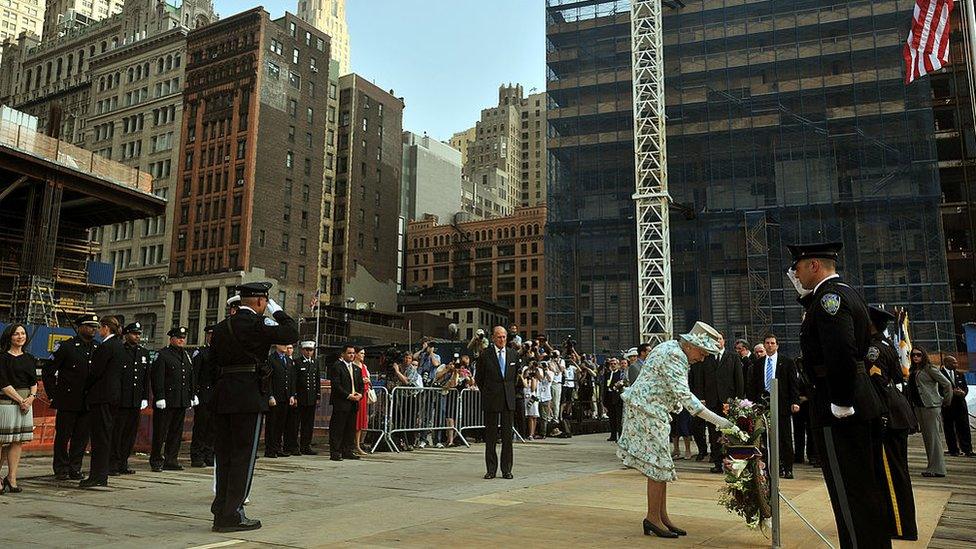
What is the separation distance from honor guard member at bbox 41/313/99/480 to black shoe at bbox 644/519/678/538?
793 cm

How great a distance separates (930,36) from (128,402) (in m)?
17.0

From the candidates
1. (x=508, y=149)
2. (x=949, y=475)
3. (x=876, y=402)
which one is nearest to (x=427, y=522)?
(x=876, y=402)

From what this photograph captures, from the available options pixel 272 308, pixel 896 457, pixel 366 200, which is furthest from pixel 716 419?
pixel 366 200

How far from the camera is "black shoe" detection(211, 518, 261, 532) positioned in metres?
6.58

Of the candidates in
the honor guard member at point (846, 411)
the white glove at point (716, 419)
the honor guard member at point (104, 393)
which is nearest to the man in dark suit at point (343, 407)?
the honor guard member at point (104, 393)

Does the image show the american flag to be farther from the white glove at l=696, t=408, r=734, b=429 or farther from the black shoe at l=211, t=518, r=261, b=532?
the black shoe at l=211, t=518, r=261, b=532

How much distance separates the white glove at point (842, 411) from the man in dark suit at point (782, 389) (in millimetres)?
5332

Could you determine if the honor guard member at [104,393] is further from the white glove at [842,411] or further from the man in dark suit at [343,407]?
the white glove at [842,411]

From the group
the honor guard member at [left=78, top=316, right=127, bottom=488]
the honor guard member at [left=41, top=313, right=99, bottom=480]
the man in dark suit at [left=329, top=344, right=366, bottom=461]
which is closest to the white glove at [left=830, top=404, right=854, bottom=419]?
the honor guard member at [left=78, top=316, right=127, bottom=488]

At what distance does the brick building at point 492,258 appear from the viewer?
11394 cm

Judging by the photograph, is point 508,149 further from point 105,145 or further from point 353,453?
point 353,453

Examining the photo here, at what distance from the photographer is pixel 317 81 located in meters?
89.1

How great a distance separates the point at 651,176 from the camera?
51.6 m

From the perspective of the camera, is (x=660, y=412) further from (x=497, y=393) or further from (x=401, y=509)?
(x=497, y=393)
